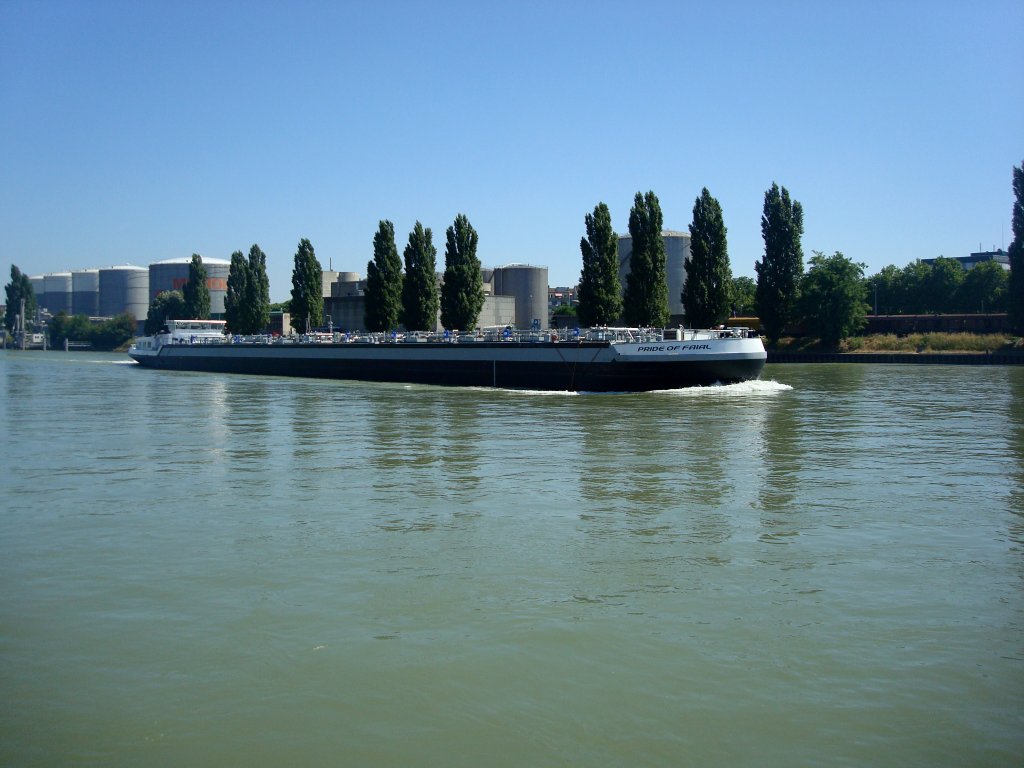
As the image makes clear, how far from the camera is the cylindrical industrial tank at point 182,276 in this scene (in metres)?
168

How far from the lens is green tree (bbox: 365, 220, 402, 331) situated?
8219 centimetres

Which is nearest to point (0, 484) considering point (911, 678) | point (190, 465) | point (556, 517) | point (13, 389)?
point (190, 465)

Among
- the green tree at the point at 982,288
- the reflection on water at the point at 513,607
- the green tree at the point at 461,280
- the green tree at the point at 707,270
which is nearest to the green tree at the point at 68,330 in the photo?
the green tree at the point at 461,280

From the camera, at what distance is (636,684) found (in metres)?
8.91

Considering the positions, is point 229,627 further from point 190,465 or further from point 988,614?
point 190,465

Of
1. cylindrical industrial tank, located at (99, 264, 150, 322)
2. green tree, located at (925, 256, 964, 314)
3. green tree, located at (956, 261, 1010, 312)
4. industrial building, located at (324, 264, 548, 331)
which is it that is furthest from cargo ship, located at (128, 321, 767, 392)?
cylindrical industrial tank, located at (99, 264, 150, 322)

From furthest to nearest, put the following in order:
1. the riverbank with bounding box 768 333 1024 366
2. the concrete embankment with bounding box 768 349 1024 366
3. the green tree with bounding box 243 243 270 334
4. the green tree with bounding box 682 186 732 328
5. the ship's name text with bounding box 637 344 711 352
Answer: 1. the green tree with bounding box 243 243 270 334
2. the riverbank with bounding box 768 333 1024 366
3. the concrete embankment with bounding box 768 349 1024 366
4. the green tree with bounding box 682 186 732 328
5. the ship's name text with bounding box 637 344 711 352

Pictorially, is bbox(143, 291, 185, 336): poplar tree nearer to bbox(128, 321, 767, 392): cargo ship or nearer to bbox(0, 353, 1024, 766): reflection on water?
bbox(128, 321, 767, 392): cargo ship

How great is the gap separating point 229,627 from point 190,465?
1365 centimetres

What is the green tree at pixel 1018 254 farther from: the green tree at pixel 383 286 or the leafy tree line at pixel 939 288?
the green tree at pixel 383 286

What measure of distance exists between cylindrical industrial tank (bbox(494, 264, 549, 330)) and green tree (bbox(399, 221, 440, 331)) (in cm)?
3713

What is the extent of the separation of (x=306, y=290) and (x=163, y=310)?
68827 mm

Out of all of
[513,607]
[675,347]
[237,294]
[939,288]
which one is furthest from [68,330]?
[513,607]

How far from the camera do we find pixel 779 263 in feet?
299
